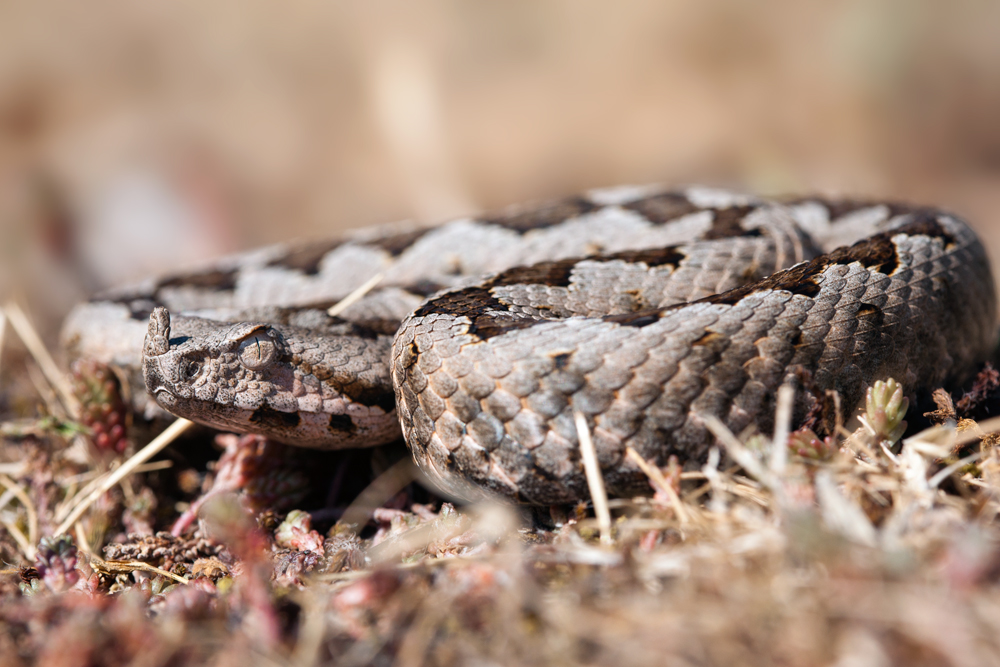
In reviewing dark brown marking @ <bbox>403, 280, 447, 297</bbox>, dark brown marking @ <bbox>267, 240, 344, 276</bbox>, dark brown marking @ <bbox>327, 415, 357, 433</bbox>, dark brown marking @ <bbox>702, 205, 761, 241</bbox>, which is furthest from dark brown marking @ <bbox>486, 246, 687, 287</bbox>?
dark brown marking @ <bbox>267, 240, 344, 276</bbox>

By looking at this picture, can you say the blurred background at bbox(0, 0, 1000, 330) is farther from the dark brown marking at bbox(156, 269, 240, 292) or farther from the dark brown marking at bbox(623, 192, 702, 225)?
the dark brown marking at bbox(623, 192, 702, 225)

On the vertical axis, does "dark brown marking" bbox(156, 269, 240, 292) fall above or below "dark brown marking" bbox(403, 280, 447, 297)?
below

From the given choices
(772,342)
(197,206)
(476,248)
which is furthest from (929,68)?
(197,206)

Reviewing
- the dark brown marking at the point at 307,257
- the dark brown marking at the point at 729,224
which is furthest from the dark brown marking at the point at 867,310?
the dark brown marking at the point at 307,257

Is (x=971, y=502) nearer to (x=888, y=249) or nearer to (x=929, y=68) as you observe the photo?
(x=888, y=249)

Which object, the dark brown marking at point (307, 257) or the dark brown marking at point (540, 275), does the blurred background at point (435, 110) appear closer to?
the dark brown marking at point (307, 257)

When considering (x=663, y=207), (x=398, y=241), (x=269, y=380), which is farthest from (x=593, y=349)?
(x=398, y=241)
